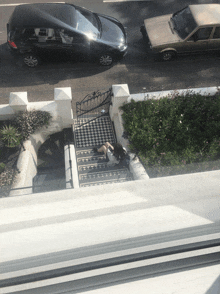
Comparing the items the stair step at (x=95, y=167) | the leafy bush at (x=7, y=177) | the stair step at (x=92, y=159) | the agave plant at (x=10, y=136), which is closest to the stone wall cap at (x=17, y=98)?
the agave plant at (x=10, y=136)

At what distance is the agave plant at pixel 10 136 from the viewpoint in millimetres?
6480

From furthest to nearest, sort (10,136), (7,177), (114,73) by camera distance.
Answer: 1. (114,73)
2. (10,136)
3. (7,177)

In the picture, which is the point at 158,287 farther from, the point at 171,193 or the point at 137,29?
the point at 137,29

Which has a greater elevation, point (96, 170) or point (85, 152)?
point (85, 152)

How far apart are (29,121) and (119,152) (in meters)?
2.84

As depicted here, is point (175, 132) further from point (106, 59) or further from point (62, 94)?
point (106, 59)

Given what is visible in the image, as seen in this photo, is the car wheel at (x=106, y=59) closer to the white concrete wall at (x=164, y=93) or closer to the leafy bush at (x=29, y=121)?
the white concrete wall at (x=164, y=93)

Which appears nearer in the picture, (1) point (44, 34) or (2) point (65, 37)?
(1) point (44, 34)

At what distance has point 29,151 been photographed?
695 cm

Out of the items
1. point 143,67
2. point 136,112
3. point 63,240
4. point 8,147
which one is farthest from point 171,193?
point 143,67

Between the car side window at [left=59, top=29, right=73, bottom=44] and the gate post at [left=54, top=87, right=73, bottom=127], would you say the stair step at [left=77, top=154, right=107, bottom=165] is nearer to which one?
the gate post at [left=54, top=87, right=73, bottom=127]

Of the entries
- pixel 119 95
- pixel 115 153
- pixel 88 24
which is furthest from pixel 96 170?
pixel 88 24

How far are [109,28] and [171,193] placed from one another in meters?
7.87

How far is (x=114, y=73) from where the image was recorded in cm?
977
